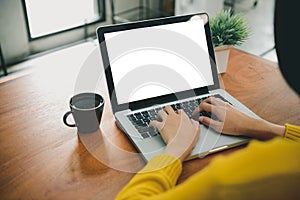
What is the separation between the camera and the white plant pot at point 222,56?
110cm

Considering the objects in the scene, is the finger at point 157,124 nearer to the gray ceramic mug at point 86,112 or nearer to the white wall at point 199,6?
the gray ceramic mug at point 86,112

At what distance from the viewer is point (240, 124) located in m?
0.86

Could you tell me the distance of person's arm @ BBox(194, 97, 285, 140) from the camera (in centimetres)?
85

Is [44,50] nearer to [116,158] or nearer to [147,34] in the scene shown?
[147,34]

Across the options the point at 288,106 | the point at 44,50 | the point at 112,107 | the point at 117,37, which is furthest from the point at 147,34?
the point at 44,50

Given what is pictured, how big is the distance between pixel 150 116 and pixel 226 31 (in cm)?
42

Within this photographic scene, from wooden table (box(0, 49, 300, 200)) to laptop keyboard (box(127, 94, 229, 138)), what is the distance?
49 millimetres

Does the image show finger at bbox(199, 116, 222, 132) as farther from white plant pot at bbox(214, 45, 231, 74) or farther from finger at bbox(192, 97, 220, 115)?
white plant pot at bbox(214, 45, 231, 74)

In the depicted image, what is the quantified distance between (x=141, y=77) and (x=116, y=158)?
0.88 feet

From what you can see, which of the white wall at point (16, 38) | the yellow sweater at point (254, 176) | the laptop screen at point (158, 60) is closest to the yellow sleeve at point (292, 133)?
the laptop screen at point (158, 60)

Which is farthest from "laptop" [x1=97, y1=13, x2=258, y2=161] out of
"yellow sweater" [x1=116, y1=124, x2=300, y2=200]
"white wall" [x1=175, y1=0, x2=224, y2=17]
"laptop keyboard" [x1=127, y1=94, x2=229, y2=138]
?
"white wall" [x1=175, y1=0, x2=224, y2=17]

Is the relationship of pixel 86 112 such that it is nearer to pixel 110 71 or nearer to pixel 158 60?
pixel 110 71

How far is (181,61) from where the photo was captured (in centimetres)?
101

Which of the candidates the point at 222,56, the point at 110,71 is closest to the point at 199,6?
the point at 222,56
